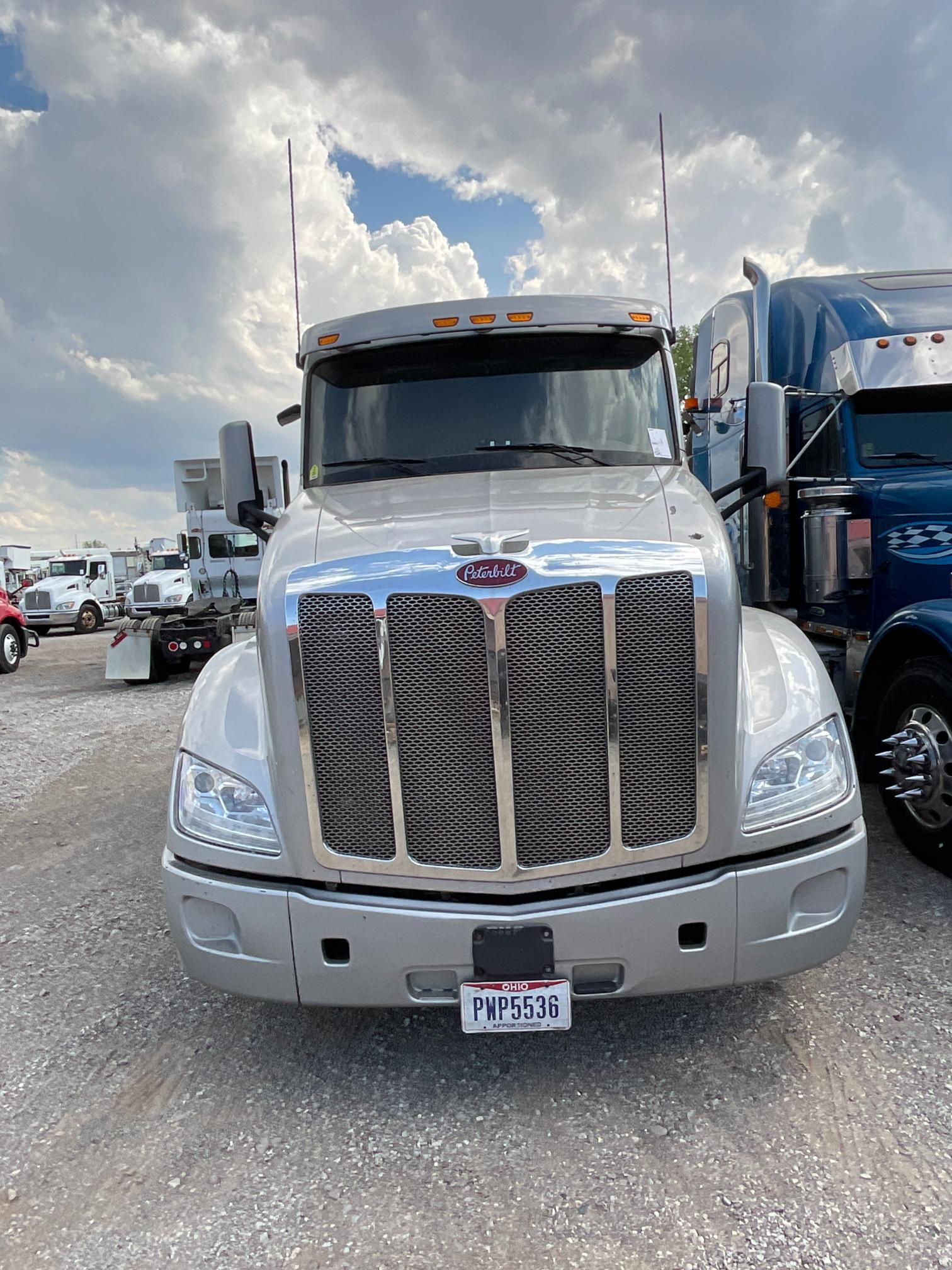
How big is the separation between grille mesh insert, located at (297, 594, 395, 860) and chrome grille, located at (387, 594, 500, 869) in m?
0.07

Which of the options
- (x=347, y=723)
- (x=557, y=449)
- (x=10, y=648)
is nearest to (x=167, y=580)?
(x=10, y=648)

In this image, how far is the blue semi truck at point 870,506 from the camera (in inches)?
168

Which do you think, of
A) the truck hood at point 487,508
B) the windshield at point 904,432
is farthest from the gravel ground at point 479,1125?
the windshield at point 904,432

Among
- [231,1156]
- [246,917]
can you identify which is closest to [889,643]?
[246,917]

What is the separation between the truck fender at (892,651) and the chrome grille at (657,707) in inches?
79.5

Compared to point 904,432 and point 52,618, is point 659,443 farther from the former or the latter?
point 52,618

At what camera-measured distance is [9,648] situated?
16094 mm

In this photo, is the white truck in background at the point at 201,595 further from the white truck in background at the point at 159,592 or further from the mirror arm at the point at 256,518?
the white truck in background at the point at 159,592

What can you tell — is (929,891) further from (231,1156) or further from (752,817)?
(231,1156)

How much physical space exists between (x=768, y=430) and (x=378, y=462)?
1.83 m

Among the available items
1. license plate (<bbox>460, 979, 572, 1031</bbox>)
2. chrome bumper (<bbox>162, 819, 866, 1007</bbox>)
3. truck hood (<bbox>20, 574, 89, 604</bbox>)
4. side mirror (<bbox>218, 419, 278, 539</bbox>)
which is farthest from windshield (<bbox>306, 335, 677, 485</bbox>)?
truck hood (<bbox>20, 574, 89, 604</bbox>)

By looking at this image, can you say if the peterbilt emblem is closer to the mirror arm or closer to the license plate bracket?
the license plate bracket

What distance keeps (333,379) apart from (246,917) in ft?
8.68

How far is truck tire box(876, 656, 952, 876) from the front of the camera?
4.12 metres
